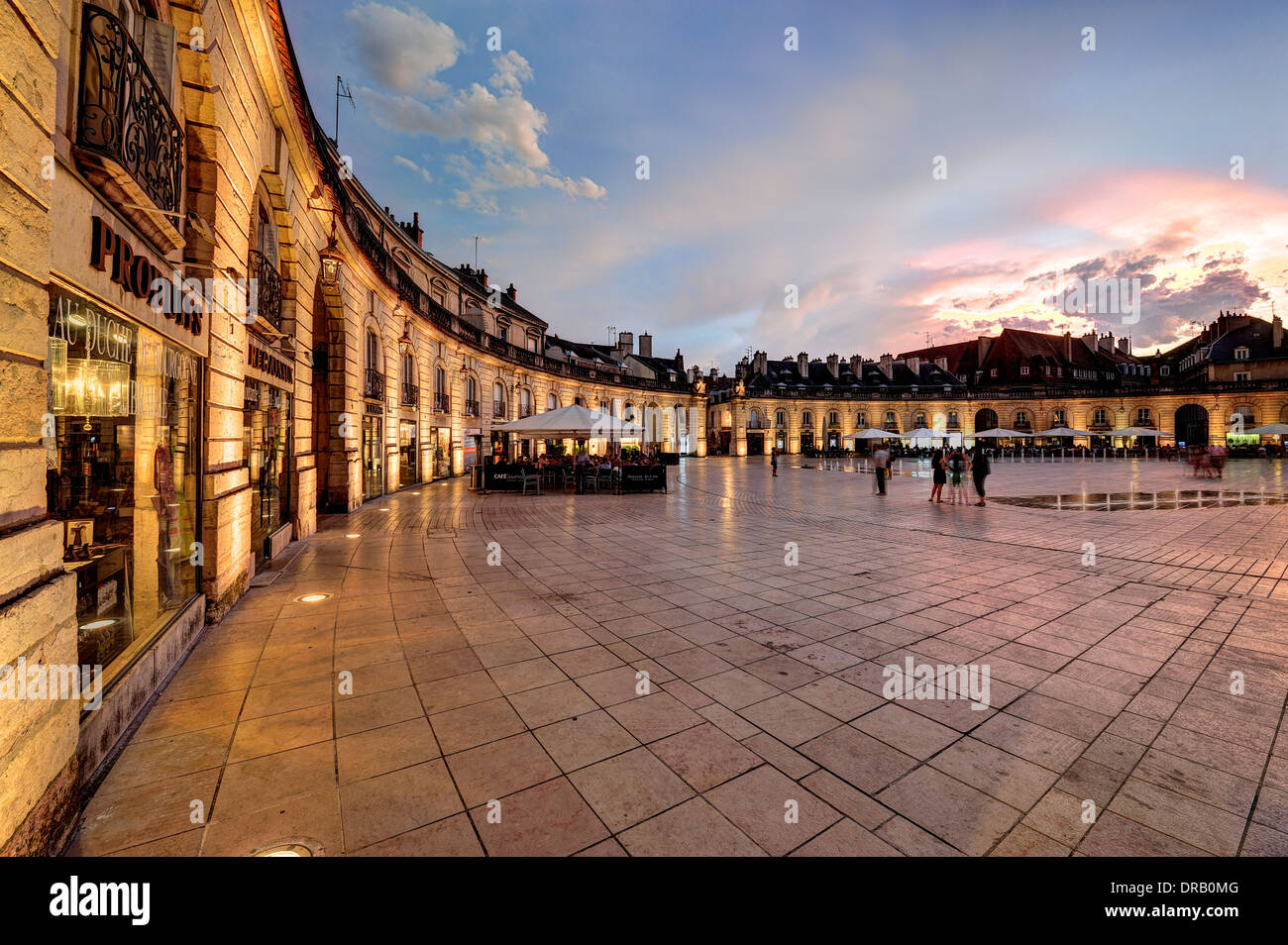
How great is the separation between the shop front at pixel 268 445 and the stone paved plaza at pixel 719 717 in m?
1.10

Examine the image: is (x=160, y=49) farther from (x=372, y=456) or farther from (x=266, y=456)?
(x=372, y=456)

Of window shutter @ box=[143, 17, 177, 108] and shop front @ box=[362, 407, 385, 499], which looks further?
shop front @ box=[362, 407, 385, 499]

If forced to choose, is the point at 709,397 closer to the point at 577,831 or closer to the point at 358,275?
the point at 358,275

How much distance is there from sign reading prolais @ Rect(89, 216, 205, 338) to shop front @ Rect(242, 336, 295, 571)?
192cm

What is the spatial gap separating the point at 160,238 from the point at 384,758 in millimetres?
4504

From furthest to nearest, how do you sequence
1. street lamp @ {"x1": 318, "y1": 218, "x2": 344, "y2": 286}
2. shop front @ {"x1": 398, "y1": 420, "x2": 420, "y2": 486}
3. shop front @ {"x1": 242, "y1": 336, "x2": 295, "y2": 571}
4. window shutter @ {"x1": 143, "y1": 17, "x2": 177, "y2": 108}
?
shop front @ {"x1": 398, "y1": 420, "x2": 420, "y2": 486} → street lamp @ {"x1": 318, "y1": 218, "x2": 344, "y2": 286} → shop front @ {"x1": 242, "y1": 336, "x2": 295, "y2": 571} → window shutter @ {"x1": 143, "y1": 17, "x2": 177, "y2": 108}

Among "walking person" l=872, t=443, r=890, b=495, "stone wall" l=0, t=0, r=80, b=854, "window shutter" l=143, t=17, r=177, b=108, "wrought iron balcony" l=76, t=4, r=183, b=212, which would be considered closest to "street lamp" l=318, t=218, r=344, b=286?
"window shutter" l=143, t=17, r=177, b=108

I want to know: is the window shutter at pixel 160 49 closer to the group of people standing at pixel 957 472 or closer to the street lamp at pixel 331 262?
the street lamp at pixel 331 262

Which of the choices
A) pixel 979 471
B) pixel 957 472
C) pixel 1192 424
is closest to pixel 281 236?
pixel 979 471

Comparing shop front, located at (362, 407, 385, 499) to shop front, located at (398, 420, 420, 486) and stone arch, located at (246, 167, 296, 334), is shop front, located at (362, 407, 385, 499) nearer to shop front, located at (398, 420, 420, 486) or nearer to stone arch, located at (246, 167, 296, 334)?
shop front, located at (398, 420, 420, 486)

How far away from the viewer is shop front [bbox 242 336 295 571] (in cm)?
696

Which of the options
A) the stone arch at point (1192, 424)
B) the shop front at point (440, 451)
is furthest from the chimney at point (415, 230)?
the stone arch at point (1192, 424)

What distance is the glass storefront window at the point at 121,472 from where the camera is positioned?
10.8 feet
